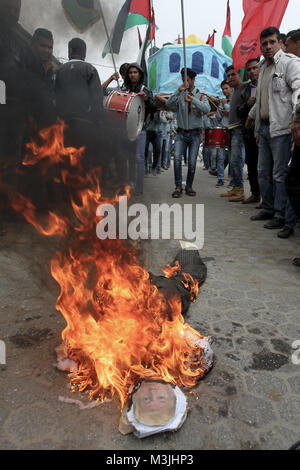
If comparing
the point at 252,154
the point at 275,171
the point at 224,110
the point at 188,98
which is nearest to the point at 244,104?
the point at 252,154

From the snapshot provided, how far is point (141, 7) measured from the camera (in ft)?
16.3

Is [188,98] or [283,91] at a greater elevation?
→ [188,98]

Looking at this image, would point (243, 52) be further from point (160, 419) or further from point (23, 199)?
point (160, 419)

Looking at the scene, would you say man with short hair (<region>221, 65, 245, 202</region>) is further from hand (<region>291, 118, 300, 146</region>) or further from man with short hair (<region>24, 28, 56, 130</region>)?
man with short hair (<region>24, 28, 56, 130</region>)

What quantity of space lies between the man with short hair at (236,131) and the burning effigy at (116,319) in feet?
14.7

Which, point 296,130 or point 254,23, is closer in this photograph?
point 296,130

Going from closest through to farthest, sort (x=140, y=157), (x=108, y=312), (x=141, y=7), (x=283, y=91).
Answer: (x=108, y=312), (x=283, y=91), (x=141, y=7), (x=140, y=157)

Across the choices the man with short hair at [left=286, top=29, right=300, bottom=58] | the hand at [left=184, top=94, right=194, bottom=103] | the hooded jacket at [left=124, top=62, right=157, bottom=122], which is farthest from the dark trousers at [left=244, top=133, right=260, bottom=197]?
the hooded jacket at [left=124, top=62, right=157, bottom=122]

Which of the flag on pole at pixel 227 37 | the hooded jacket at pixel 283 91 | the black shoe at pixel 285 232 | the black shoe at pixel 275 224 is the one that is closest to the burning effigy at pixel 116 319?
the black shoe at pixel 285 232

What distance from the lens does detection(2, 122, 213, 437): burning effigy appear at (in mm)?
1711

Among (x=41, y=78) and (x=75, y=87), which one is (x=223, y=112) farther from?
(x=41, y=78)

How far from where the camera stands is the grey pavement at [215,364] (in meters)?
1.56

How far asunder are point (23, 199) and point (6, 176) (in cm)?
29

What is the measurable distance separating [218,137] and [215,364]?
288 inches
